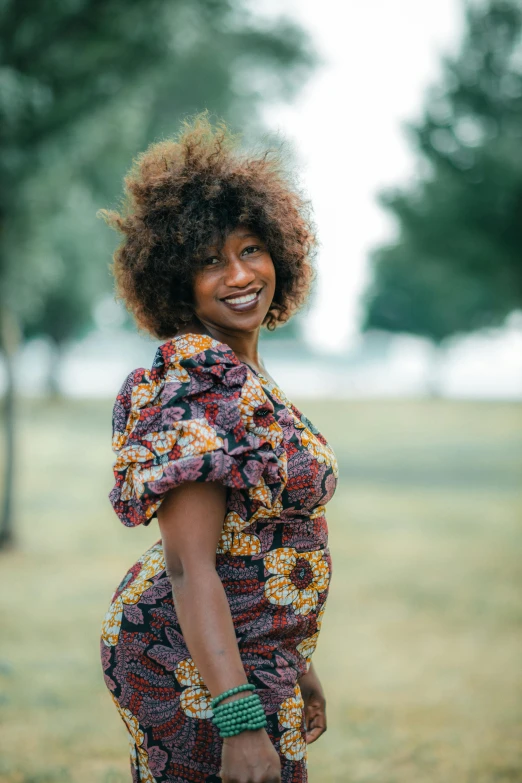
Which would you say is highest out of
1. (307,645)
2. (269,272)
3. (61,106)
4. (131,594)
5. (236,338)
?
(61,106)

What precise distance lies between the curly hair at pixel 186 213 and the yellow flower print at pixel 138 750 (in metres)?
0.95

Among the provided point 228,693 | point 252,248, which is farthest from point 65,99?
point 228,693

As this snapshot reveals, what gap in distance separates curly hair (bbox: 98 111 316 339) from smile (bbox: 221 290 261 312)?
0.38 ft

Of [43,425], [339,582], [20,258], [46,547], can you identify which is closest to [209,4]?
[20,258]

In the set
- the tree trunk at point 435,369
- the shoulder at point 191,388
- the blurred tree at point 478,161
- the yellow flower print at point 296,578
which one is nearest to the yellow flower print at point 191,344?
the shoulder at point 191,388

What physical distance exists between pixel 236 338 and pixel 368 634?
496 cm

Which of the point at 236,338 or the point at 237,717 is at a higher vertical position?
the point at 236,338

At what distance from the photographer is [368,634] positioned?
257 inches

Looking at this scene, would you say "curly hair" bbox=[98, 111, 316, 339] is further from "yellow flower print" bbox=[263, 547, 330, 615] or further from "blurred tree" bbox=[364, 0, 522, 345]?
"blurred tree" bbox=[364, 0, 522, 345]

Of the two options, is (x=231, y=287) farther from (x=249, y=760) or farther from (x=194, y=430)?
(x=249, y=760)

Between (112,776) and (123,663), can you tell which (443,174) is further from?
(123,663)

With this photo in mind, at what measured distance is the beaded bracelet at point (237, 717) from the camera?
1638 mm

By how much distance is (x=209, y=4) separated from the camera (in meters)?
6.86

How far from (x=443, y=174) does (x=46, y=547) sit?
5.91 metres
